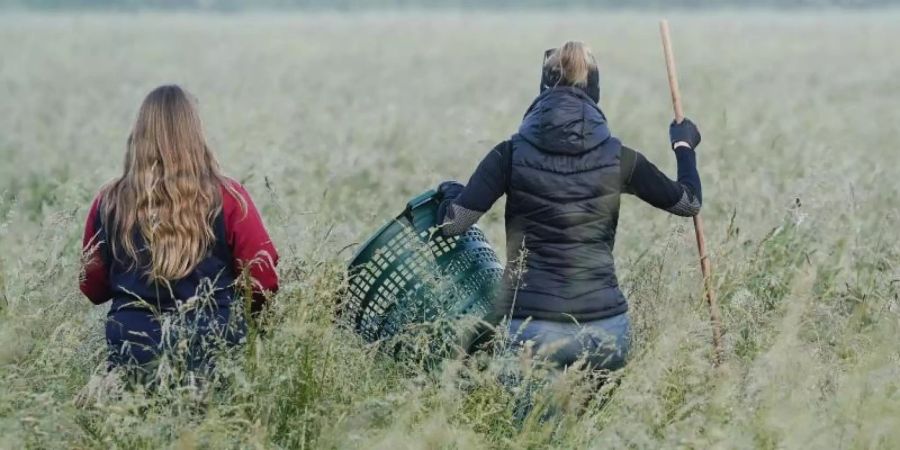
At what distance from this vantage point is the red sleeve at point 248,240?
15.2ft

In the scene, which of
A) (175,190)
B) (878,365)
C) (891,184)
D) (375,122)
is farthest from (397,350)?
(375,122)

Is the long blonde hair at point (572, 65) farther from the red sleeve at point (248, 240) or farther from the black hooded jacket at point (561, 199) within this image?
the red sleeve at point (248, 240)

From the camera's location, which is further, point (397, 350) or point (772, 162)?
point (772, 162)

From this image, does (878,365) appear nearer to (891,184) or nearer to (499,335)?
(499,335)

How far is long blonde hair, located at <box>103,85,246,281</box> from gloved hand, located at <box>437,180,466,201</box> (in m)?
0.76

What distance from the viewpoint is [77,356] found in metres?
4.84

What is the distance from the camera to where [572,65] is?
4.73 metres

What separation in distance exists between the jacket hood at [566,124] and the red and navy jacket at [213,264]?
3.34 feet

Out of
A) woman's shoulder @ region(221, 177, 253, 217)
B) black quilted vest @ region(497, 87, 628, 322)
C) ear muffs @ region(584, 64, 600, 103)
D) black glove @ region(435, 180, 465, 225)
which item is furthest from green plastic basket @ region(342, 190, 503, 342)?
ear muffs @ region(584, 64, 600, 103)

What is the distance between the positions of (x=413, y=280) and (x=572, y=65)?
3.22 feet

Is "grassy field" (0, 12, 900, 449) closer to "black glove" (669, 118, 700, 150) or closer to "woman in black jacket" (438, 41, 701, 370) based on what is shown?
"woman in black jacket" (438, 41, 701, 370)

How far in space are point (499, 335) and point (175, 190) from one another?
1.21m

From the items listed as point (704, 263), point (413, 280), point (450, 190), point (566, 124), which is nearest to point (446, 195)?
point (450, 190)

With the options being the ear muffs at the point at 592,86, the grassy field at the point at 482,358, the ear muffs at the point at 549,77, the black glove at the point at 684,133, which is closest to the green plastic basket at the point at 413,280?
the grassy field at the point at 482,358
